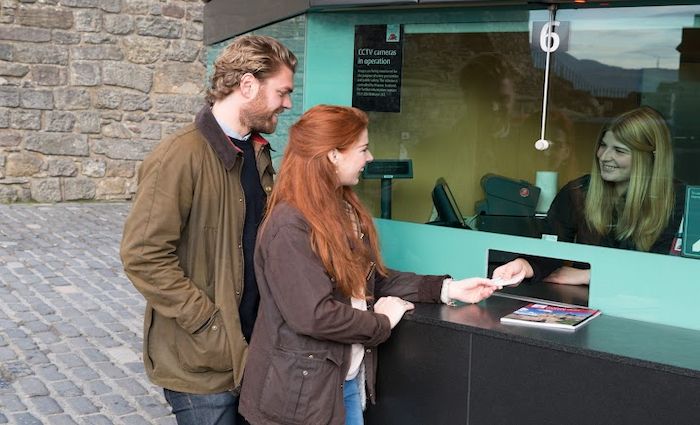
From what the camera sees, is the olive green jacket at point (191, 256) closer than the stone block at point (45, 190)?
Yes

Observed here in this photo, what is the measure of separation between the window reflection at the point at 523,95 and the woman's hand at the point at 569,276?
0.29m

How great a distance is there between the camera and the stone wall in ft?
33.9

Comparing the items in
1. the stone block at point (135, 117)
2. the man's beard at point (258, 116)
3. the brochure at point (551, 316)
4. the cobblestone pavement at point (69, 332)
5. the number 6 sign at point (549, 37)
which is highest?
the number 6 sign at point (549, 37)

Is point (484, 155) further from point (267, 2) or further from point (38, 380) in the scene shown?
point (38, 380)

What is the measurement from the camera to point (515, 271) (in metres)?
3.15

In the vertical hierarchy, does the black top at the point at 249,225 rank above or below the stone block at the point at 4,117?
below

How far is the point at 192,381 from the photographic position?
8.63ft

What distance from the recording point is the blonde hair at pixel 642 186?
2.93m

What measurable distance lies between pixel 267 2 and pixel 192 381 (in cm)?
161

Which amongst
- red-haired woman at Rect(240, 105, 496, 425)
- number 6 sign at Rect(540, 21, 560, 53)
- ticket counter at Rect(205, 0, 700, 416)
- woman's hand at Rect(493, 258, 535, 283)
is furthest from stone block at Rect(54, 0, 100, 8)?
red-haired woman at Rect(240, 105, 496, 425)

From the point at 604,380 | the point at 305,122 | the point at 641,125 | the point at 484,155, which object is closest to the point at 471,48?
the point at 484,155

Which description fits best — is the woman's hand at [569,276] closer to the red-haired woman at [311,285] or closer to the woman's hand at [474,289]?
the woman's hand at [474,289]

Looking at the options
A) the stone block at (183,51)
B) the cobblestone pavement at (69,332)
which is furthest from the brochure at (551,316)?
the stone block at (183,51)

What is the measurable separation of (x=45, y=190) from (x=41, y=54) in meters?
1.50
